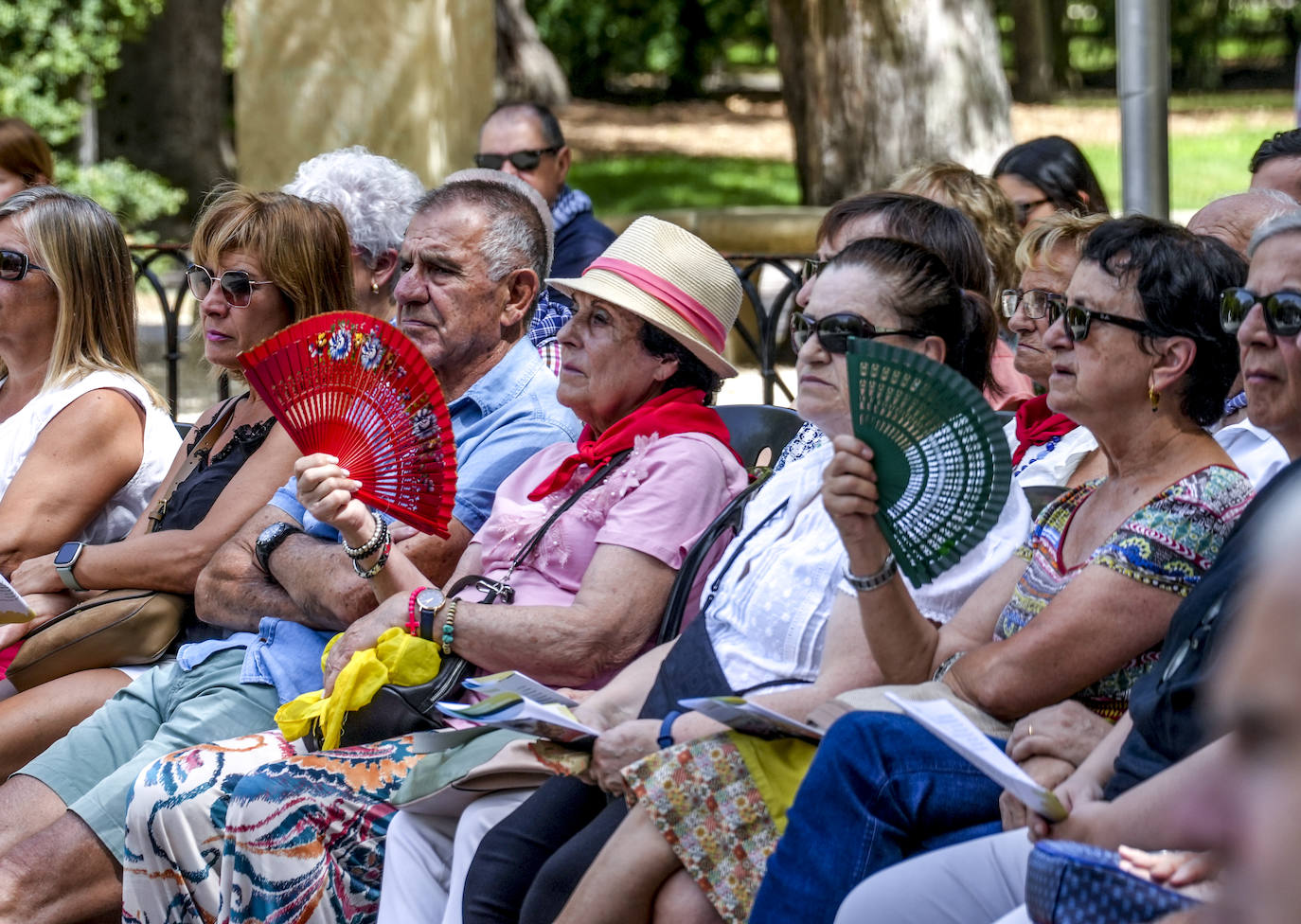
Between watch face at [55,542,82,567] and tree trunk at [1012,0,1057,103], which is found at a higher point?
watch face at [55,542,82,567]

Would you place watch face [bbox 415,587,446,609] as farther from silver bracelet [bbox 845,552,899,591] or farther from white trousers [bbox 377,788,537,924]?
silver bracelet [bbox 845,552,899,591]

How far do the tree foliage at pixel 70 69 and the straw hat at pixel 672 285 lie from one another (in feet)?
36.9

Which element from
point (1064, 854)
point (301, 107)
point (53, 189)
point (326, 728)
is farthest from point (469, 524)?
point (301, 107)

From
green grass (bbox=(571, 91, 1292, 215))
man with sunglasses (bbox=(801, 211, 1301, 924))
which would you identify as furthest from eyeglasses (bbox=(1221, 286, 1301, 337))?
green grass (bbox=(571, 91, 1292, 215))

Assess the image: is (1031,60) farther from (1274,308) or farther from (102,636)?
(1274,308)

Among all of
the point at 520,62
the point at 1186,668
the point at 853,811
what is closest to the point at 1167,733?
the point at 1186,668

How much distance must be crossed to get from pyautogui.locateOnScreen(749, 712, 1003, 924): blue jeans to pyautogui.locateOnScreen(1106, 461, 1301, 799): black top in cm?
29

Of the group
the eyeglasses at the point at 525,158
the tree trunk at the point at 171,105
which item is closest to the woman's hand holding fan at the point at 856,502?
the eyeglasses at the point at 525,158

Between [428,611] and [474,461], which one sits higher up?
[474,461]

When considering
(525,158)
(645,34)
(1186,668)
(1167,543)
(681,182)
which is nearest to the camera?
(1186,668)

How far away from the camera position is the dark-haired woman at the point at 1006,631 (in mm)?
2525

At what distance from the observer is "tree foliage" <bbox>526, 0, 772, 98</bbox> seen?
27.2m

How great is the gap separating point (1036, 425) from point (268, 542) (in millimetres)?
1873

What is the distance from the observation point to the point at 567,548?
11.2ft
